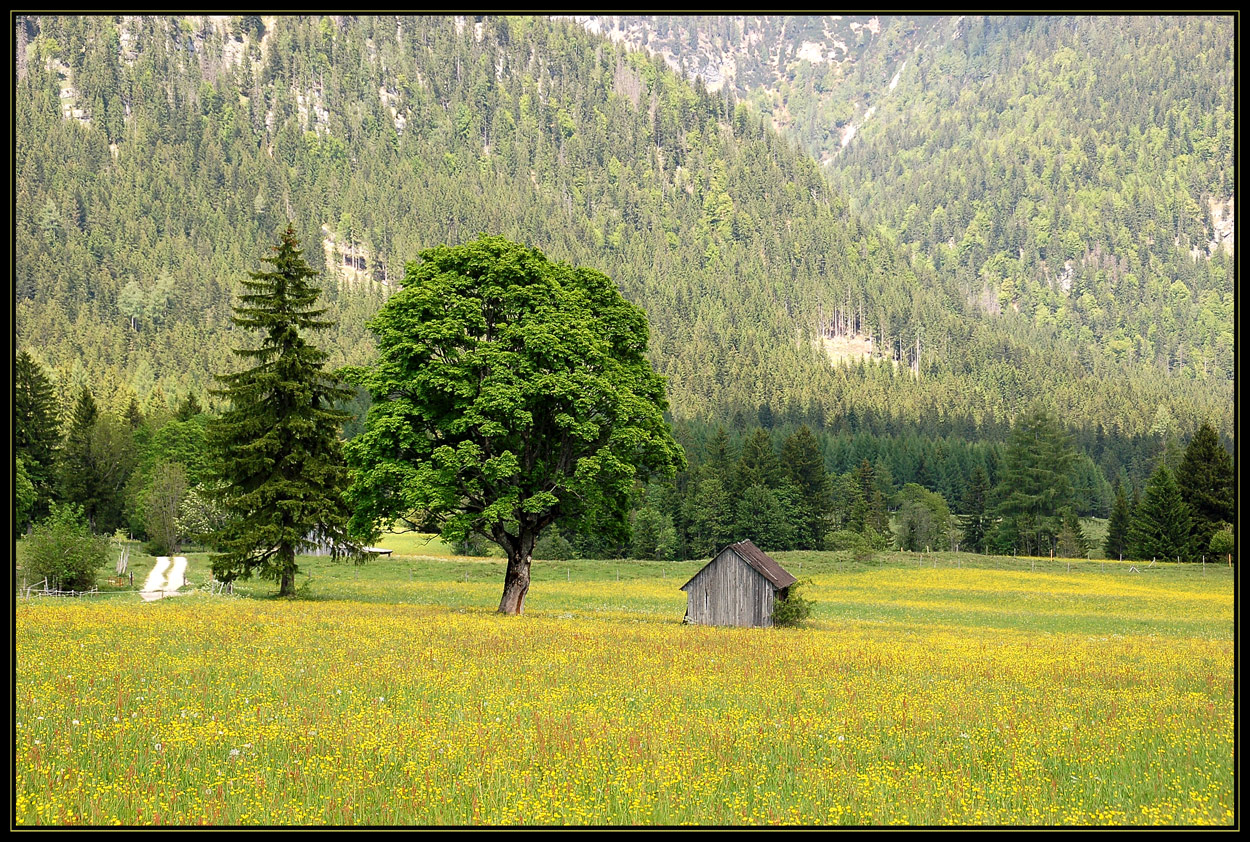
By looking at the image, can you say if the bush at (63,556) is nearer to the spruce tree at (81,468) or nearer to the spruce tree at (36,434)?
the spruce tree at (36,434)

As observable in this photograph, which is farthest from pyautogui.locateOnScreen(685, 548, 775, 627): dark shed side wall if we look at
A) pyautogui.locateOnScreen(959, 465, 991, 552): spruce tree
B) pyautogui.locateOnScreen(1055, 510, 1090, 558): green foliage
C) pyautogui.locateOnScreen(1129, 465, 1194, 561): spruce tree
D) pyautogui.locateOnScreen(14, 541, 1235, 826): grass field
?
pyautogui.locateOnScreen(959, 465, 991, 552): spruce tree

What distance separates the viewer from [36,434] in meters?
86.6

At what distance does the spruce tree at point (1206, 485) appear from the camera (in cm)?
9388

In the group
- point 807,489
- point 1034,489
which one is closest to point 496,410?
point 807,489

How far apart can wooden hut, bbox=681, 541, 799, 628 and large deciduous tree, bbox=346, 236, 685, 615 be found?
20.4 feet

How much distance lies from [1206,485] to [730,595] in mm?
81948

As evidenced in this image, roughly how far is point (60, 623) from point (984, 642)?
27.7 meters

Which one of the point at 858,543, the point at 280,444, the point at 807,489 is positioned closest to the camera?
the point at 280,444

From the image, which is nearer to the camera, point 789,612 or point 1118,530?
point 789,612

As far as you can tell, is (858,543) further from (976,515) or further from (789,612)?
(976,515)

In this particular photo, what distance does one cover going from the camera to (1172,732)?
13961 mm

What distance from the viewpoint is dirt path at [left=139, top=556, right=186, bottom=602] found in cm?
4289

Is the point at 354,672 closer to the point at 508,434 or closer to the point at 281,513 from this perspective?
the point at 508,434

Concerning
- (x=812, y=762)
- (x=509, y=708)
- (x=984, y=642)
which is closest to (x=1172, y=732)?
(x=812, y=762)
